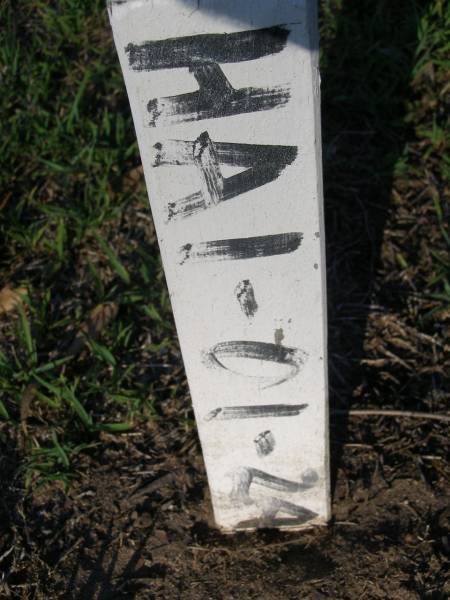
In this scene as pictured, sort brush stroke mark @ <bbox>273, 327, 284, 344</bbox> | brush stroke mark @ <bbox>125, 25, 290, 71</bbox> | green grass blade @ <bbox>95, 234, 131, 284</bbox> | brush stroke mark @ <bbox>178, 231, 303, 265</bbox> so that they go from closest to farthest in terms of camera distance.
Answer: brush stroke mark @ <bbox>125, 25, 290, 71</bbox>
brush stroke mark @ <bbox>178, 231, 303, 265</bbox>
brush stroke mark @ <bbox>273, 327, 284, 344</bbox>
green grass blade @ <bbox>95, 234, 131, 284</bbox>

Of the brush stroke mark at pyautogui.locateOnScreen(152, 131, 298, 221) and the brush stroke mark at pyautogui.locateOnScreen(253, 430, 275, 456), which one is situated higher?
the brush stroke mark at pyautogui.locateOnScreen(152, 131, 298, 221)

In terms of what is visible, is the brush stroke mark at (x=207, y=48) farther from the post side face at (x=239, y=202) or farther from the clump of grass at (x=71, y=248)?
the clump of grass at (x=71, y=248)

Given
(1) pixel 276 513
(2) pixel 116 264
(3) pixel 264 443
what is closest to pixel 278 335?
(3) pixel 264 443

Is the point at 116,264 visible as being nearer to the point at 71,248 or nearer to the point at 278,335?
the point at 71,248

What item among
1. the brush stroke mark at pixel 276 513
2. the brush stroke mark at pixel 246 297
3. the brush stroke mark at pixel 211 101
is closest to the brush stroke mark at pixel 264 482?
the brush stroke mark at pixel 276 513

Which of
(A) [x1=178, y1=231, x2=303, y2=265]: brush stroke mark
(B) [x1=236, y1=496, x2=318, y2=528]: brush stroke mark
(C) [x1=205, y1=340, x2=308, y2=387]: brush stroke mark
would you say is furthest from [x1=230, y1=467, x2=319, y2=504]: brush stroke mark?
(A) [x1=178, y1=231, x2=303, y2=265]: brush stroke mark

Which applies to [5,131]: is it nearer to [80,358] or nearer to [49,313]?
[49,313]

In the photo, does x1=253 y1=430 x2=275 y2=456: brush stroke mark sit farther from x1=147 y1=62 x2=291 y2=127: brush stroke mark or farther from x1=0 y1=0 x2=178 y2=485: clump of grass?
x1=147 y1=62 x2=291 y2=127: brush stroke mark
